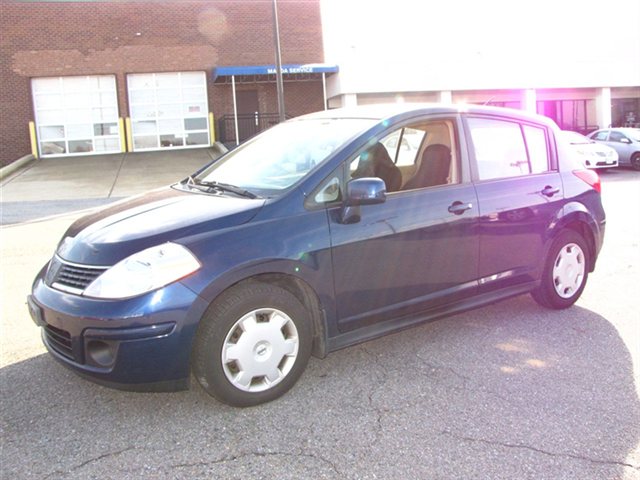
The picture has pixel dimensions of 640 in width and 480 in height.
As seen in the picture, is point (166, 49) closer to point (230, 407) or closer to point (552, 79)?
point (552, 79)

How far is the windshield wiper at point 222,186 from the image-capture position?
3645 millimetres

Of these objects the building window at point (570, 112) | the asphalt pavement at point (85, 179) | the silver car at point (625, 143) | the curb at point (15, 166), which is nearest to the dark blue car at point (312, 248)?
the asphalt pavement at point (85, 179)

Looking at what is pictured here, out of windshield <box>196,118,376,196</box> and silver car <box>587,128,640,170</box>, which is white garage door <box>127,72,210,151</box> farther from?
windshield <box>196,118,376,196</box>

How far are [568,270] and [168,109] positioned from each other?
23816 millimetres

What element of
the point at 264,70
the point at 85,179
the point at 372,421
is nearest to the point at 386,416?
the point at 372,421

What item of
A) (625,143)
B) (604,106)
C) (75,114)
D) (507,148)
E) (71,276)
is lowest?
(71,276)

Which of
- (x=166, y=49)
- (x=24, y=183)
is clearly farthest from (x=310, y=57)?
(x=24, y=183)

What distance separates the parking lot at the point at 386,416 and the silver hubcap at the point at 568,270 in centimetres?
40

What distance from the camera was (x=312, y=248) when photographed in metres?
3.39

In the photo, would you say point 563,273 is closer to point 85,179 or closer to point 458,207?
point 458,207

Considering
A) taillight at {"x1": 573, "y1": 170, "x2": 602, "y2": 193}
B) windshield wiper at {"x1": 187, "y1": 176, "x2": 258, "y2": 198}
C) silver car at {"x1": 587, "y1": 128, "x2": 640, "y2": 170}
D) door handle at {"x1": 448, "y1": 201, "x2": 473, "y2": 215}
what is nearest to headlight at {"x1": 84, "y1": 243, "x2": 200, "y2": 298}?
windshield wiper at {"x1": 187, "y1": 176, "x2": 258, "y2": 198}

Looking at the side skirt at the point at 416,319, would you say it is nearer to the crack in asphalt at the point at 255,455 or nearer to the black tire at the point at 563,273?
the black tire at the point at 563,273

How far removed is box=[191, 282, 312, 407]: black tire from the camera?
3.11 metres

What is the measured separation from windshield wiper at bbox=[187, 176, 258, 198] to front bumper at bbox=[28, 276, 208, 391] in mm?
857
